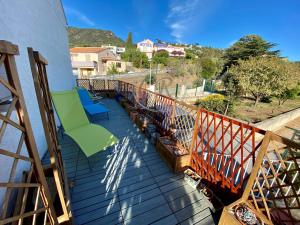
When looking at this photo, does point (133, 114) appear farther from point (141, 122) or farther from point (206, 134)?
point (206, 134)

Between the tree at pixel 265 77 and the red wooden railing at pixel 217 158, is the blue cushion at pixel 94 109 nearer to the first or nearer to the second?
the red wooden railing at pixel 217 158

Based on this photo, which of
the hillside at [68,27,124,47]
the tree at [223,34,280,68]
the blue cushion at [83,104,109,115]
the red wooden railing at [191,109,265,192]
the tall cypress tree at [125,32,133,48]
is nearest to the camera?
the red wooden railing at [191,109,265,192]

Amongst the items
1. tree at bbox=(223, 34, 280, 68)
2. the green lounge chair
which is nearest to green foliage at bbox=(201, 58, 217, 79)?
tree at bbox=(223, 34, 280, 68)

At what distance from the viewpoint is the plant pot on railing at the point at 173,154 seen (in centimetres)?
256

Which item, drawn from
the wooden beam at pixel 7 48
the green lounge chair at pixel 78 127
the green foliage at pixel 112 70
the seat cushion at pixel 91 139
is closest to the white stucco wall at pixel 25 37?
the green lounge chair at pixel 78 127

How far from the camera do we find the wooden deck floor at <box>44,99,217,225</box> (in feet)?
6.05

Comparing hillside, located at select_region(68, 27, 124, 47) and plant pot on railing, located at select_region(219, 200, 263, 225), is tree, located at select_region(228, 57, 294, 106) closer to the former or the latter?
plant pot on railing, located at select_region(219, 200, 263, 225)

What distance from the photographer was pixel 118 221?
5.83ft

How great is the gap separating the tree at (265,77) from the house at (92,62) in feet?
77.0

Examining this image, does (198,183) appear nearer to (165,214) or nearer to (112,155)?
(165,214)

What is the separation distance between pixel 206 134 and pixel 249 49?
18037mm

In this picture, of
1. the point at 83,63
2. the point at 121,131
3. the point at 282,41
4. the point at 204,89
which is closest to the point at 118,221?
the point at 121,131

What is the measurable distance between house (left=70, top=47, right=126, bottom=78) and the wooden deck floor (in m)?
25.6

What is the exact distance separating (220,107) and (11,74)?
30.4 ft
